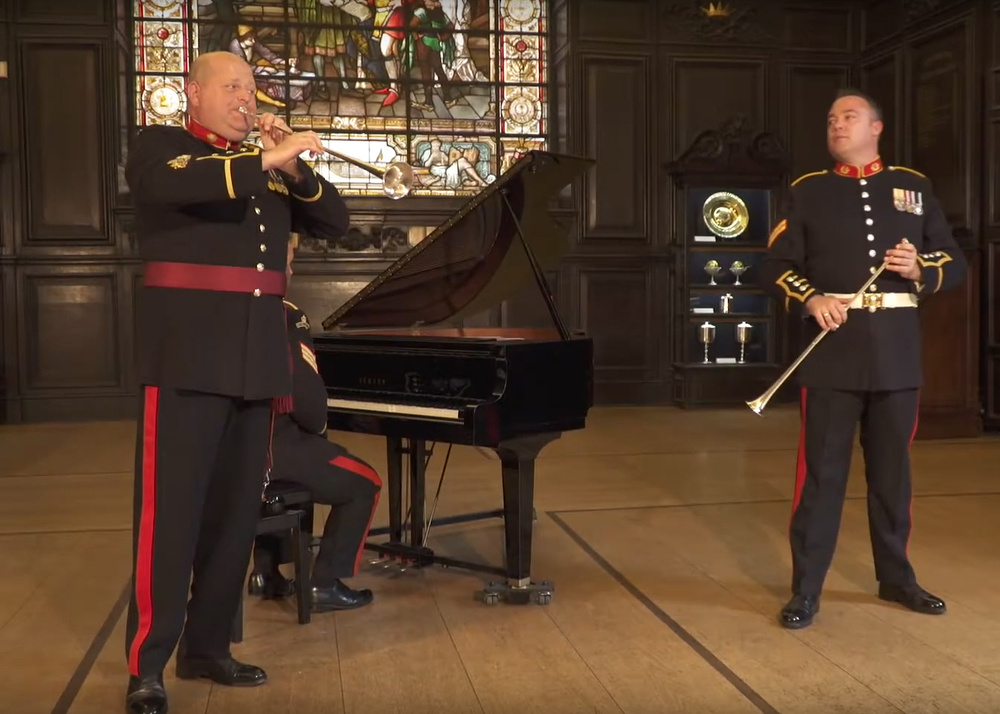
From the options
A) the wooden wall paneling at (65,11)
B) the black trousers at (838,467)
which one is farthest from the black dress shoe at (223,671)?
the wooden wall paneling at (65,11)

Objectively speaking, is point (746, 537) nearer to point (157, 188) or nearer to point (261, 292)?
point (261, 292)

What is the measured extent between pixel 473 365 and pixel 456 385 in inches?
3.6

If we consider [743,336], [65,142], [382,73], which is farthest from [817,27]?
[65,142]

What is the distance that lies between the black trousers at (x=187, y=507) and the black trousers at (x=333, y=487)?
65cm

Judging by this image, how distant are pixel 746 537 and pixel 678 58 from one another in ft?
19.9

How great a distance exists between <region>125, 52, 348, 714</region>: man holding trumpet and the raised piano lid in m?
1.12

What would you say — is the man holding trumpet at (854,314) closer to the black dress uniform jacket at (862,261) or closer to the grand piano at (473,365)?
the black dress uniform jacket at (862,261)

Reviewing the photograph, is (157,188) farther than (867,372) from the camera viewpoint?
No

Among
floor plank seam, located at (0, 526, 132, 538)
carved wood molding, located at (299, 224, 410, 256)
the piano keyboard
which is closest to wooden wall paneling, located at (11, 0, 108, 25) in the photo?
carved wood molding, located at (299, 224, 410, 256)

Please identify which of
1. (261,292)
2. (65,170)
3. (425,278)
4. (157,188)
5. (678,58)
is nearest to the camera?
(157,188)

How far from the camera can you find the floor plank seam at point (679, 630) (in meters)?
2.72

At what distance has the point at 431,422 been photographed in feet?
11.5

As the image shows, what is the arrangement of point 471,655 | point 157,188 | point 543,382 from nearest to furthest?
point 157,188 < point 471,655 < point 543,382

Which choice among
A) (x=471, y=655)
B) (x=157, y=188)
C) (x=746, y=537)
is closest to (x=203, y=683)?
(x=471, y=655)
